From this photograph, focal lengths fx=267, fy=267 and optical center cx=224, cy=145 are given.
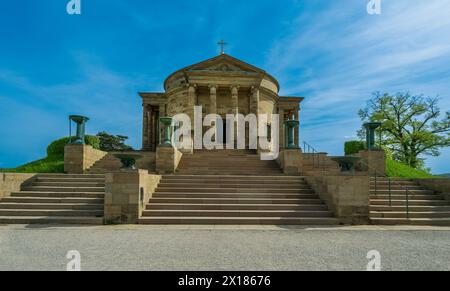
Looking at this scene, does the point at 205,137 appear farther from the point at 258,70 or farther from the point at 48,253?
the point at 48,253

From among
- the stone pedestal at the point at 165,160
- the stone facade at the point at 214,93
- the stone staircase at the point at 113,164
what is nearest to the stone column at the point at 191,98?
the stone facade at the point at 214,93

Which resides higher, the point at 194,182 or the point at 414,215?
the point at 194,182

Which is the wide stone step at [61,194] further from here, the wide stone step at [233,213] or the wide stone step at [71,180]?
the wide stone step at [233,213]

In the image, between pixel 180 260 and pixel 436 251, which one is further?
pixel 436 251

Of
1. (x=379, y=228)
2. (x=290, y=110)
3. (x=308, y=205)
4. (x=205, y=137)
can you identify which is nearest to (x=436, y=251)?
(x=379, y=228)

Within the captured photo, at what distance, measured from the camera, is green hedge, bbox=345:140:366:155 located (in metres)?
20.9

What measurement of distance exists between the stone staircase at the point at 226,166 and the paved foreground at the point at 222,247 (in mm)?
7767

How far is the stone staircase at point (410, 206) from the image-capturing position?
371 inches

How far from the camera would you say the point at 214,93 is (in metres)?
26.2

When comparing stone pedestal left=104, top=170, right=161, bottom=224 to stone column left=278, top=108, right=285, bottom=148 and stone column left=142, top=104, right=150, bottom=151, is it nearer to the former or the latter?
stone column left=142, top=104, right=150, bottom=151

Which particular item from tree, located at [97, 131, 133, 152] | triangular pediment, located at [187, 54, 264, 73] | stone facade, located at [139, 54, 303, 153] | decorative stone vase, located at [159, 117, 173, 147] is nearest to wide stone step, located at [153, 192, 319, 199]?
decorative stone vase, located at [159, 117, 173, 147]

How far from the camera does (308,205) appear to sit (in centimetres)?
1047

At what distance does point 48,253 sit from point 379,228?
9.26m

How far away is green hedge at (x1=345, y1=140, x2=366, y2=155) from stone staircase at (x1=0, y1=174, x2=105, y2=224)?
59.4 ft
